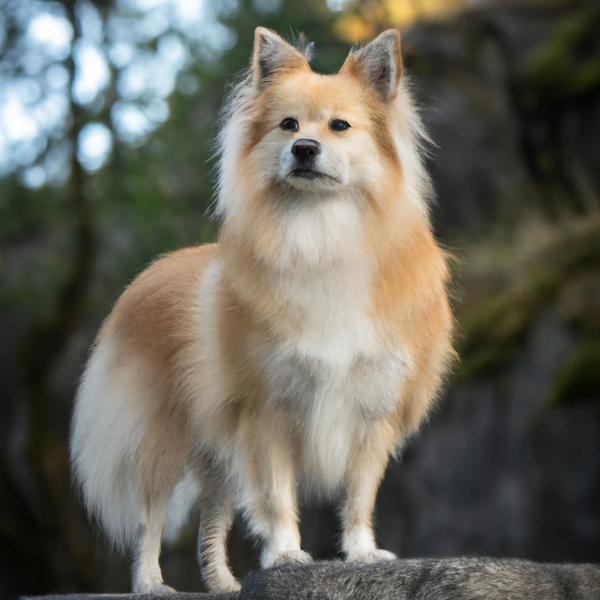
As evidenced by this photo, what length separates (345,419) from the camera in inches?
181

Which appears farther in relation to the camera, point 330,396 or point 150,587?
point 150,587

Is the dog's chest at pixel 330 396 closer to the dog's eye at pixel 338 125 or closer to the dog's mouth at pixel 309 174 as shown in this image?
the dog's mouth at pixel 309 174

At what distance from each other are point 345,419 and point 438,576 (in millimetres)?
763

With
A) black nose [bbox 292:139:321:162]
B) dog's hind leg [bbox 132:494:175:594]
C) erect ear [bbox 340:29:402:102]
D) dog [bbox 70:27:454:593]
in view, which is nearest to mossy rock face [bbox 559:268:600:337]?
dog [bbox 70:27:454:593]

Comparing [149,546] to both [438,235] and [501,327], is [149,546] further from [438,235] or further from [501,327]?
[438,235]

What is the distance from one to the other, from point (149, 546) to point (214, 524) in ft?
1.09

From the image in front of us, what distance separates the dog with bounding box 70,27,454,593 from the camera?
452 cm

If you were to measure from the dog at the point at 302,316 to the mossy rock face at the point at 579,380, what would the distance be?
4.77 metres

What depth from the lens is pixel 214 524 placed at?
521 cm

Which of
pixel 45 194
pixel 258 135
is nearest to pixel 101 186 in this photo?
pixel 45 194

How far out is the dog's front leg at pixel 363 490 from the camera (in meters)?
4.74

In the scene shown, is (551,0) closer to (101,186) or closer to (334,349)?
(101,186)

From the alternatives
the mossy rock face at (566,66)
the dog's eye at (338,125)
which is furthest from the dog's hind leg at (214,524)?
the mossy rock face at (566,66)

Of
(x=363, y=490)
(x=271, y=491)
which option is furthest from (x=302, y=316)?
(x=363, y=490)
